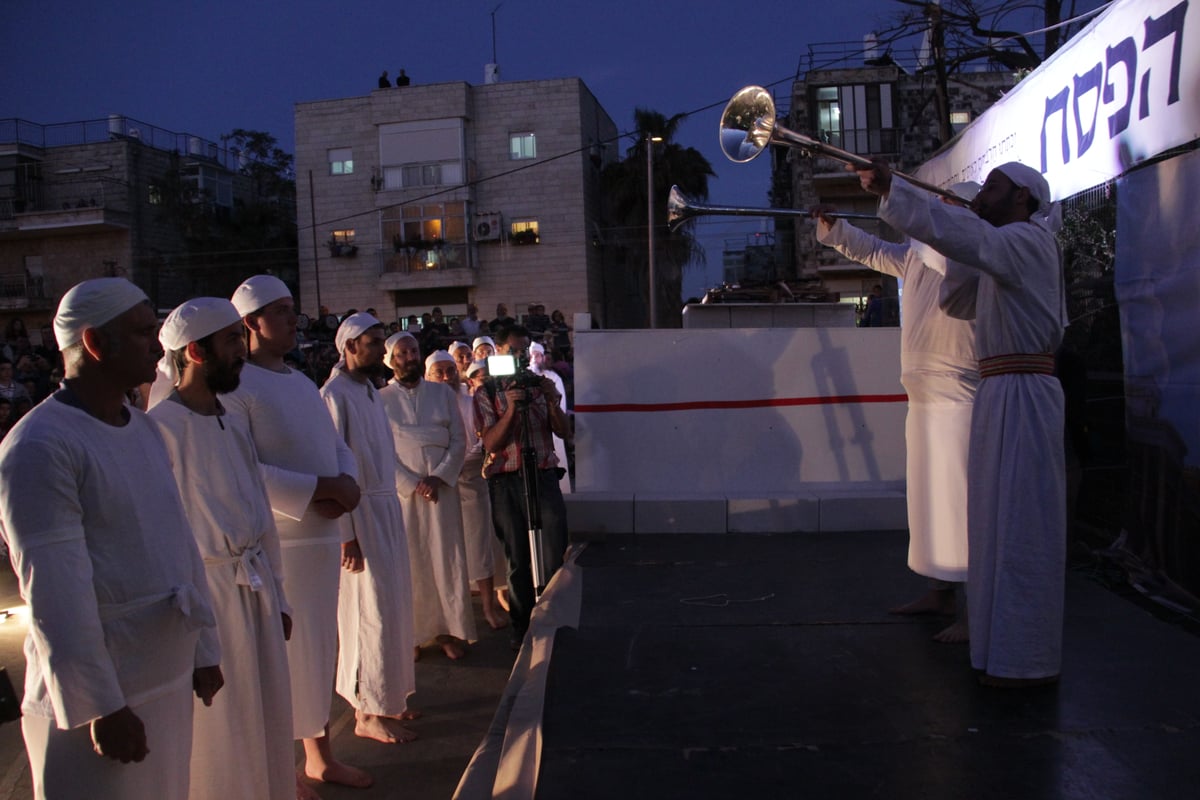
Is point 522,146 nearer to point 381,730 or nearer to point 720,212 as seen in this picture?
point 720,212

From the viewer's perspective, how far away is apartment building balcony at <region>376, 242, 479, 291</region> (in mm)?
33500

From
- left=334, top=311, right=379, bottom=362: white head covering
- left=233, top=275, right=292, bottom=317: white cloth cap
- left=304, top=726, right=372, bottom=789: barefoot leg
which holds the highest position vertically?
left=233, top=275, right=292, bottom=317: white cloth cap

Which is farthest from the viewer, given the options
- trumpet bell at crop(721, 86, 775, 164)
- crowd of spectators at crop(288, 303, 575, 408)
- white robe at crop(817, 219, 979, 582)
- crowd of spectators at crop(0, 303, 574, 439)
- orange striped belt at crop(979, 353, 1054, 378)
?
crowd of spectators at crop(288, 303, 575, 408)

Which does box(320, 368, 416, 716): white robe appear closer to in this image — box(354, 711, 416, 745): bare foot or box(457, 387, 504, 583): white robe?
box(354, 711, 416, 745): bare foot

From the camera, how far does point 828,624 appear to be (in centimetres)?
458

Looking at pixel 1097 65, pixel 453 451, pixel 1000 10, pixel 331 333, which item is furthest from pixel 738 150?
pixel 331 333

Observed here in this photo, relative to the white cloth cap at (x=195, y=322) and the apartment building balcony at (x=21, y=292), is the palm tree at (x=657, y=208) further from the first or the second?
the white cloth cap at (x=195, y=322)

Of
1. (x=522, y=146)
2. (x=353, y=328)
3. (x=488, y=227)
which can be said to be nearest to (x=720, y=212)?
(x=353, y=328)

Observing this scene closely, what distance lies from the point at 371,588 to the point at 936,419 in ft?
9.38

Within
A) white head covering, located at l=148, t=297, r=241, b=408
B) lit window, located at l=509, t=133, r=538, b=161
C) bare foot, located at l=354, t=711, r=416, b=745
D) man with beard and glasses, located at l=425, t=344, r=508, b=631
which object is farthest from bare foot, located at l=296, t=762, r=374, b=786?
lit window, located at l=509, t=133, r=538, b=161

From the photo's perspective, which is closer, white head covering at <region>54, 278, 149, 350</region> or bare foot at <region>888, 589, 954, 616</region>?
white head covering at <region>54, 278, 149, 350</region>

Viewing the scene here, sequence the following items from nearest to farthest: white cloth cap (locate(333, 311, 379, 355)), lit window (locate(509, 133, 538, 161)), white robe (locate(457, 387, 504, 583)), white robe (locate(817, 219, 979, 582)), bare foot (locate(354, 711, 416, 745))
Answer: white robe (locate(817, 219, 979, 582)) < bare foot (locate(354, 711, 416, 745)) < white cloth cap (locate(333, 311, 379, 355)) < white robe (locate(457, 387, 504, 583)) < lit window (locate(509, 133, 538, 161))

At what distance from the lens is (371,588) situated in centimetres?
462

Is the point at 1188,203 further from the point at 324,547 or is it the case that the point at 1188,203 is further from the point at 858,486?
the point at 324,547
